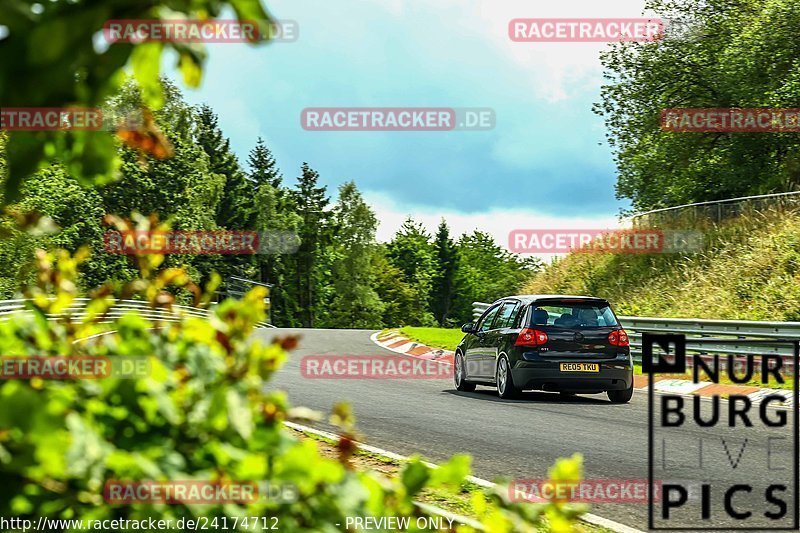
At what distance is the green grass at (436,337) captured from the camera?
26.3 m

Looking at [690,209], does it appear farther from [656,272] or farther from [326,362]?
[326,362]

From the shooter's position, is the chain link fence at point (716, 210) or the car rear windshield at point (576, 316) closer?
the car rear windshield at point (576, 316)

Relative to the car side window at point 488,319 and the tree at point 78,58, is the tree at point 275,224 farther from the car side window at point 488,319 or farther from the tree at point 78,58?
the tree at point 78,58

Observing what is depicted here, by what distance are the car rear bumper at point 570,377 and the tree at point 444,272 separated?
100127 mm

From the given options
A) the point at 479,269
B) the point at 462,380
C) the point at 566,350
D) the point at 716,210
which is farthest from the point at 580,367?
the point at 479,269

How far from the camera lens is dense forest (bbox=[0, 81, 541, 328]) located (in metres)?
50.7

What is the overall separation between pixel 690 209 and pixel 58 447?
31.1 meters

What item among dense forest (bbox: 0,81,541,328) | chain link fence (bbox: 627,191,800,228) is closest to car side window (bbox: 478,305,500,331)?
chain link fence (bbox: 627,191,800,228)

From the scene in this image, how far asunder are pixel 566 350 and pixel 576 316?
2.08 ft

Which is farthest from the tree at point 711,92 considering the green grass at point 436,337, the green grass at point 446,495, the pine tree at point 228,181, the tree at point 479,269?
the tree at point 479,269

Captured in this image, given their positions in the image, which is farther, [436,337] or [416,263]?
[416,263]

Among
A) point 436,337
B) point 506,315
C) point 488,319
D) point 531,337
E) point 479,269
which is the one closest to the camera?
point 531,337

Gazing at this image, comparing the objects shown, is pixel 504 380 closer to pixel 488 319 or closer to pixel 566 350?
pixel 566 350

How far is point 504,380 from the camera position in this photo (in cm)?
1436
